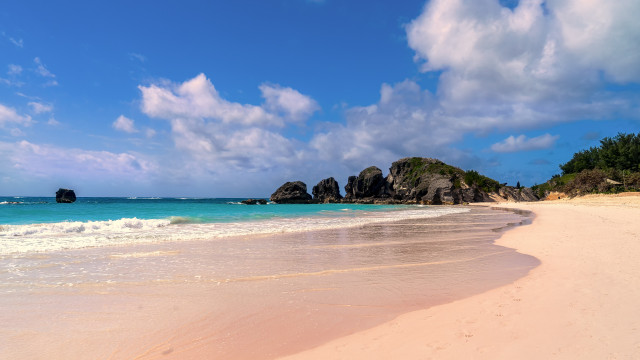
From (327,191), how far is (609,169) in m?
84.4

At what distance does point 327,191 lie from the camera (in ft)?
425

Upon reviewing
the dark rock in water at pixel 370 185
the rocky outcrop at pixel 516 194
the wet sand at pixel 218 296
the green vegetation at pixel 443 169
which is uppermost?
the green vegetation at pixel 443 169

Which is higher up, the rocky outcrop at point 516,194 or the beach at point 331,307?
the rocky outcrop at point 516,194

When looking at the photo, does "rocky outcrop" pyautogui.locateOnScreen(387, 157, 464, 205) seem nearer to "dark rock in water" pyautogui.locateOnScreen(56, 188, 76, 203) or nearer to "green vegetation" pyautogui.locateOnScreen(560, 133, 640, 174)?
"green vegetation" pyautogui.locateOnScreen(560, 133, 640, 174)

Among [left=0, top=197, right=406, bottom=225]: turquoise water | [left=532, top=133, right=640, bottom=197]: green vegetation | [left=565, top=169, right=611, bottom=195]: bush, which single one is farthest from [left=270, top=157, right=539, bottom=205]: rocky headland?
[left=0, top=197, right=406, bottom=225]: turquoise water

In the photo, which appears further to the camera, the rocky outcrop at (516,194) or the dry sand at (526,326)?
the rocky outcrop at (516,194)

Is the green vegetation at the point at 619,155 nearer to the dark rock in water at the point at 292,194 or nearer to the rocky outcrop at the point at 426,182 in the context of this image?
the rocky outcrop at the point at 426,182

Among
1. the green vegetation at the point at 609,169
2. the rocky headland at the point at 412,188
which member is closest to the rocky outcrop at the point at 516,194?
the rocky headland at the point at 412,188

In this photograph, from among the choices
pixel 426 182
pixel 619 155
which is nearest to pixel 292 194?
pixel 426 182

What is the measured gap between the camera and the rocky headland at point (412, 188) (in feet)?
313

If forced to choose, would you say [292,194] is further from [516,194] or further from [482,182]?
[516,194]

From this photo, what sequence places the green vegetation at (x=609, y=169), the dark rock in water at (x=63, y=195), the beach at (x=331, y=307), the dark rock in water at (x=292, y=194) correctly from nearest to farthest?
the beach at (x=331, y=307) < the green vegetation at (x=609, y=169) < the dark rock in water at (x=63, y=195) < the dark rock in water at (x=292, y=194)

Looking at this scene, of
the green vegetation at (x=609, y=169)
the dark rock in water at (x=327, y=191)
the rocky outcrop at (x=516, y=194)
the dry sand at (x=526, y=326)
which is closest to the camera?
the dry sand at (x=526, y=326)

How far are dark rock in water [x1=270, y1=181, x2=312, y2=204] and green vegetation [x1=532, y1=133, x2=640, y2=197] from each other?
7656 cm
